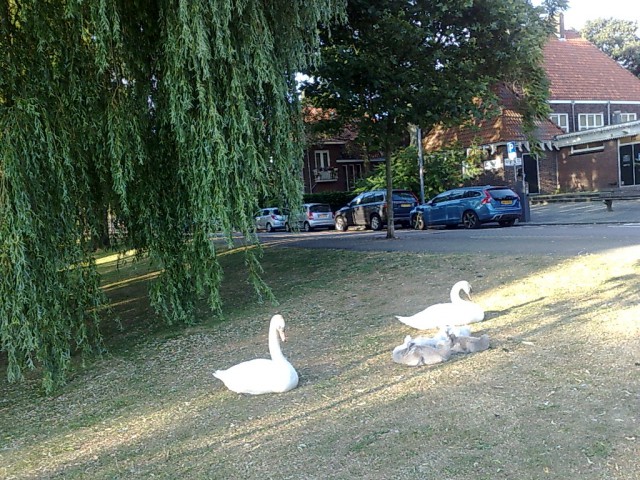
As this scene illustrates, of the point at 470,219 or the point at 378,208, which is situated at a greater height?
the point at 378,208

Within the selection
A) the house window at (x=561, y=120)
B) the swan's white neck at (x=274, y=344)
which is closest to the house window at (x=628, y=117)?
the house window at (x=561, y=120)

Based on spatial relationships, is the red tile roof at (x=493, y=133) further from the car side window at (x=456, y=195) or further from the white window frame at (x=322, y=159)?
the white window frame at (x=322, y=159)

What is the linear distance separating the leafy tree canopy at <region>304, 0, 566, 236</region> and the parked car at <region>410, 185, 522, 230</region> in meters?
6.42

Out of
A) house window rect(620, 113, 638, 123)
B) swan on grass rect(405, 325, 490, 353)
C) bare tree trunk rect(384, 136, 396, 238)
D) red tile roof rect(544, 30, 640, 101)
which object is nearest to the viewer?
swan on grass rect(405, 325, 490, 353)

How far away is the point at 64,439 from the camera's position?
5320 millimetres

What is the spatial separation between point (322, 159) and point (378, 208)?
18.8 meters

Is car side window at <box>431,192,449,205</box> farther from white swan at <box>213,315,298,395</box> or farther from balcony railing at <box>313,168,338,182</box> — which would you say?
balcony railing at <box>313,168,338,182</box>

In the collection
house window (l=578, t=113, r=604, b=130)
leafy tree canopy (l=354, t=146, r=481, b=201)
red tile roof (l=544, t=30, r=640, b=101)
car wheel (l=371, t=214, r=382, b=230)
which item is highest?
red tile roof (l=544, t=30, r=640, b=101)

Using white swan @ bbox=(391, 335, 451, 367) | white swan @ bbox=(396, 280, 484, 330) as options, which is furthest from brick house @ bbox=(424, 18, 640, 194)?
white swan @ bbox=(391, 335, 451, 367)

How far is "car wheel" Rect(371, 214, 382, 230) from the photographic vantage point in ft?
82.5

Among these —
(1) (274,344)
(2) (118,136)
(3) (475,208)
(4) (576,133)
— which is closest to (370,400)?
(1) (274,344)

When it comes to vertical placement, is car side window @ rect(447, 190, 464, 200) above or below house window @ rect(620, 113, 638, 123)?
below

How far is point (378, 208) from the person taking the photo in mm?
24984

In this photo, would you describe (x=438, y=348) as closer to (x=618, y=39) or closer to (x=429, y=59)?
(x=429, y=59)
